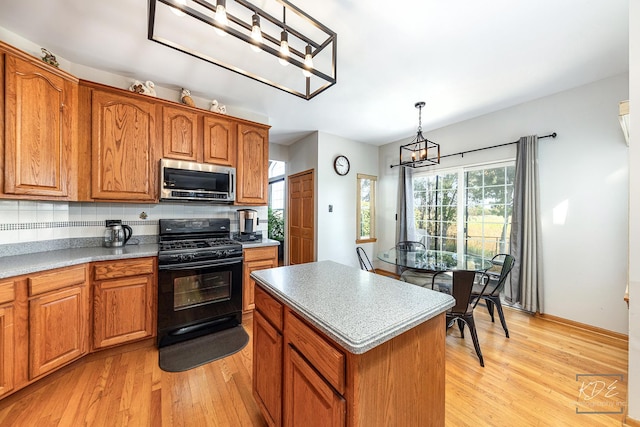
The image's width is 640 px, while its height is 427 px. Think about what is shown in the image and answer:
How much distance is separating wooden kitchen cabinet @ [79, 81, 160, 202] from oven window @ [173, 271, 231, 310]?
0.93m

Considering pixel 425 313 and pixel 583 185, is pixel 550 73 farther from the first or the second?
pixel 425 313

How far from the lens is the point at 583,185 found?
2.62m

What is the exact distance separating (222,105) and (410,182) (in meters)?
3.32

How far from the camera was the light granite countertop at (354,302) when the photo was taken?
0.82 metres

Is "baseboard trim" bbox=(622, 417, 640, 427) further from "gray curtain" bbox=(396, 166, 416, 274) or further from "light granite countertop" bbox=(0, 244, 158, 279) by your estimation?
"light granite countertop" bbox=(0, 244, 158, 279)

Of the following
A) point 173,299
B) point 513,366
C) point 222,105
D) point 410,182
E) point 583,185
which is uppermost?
point 222,105

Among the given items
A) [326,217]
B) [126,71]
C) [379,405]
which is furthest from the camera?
[326,217]

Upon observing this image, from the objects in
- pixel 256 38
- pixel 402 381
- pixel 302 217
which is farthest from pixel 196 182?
pixel 402 381

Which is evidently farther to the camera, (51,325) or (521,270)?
(521,270)

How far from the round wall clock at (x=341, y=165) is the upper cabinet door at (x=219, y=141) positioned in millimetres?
1966

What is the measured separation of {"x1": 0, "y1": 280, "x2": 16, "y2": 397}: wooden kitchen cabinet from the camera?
1.50m

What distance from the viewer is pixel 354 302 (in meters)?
1.07

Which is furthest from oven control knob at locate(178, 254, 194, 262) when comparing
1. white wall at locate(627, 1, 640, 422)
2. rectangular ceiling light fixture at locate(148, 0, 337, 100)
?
white wall at locate(627, 1, 640, 422)

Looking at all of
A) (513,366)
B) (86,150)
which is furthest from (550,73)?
(86,150)
